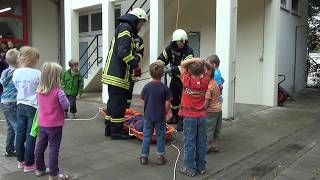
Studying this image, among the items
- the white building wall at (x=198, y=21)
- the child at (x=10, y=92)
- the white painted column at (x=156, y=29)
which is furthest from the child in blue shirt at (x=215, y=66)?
the white building wall at (x=198, y=21)

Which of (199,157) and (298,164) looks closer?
(199,157)

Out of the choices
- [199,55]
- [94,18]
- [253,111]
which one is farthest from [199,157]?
[94,18]

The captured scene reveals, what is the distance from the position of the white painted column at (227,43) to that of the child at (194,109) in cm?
362

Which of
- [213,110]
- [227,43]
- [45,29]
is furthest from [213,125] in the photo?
[45,29]

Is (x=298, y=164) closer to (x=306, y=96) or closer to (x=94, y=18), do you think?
(x=306, y=96)

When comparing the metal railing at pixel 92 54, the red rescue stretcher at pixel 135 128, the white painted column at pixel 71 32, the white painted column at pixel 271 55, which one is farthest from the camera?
the metal railing at pixel 92 54

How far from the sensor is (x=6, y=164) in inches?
208

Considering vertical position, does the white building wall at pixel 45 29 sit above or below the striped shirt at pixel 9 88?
above

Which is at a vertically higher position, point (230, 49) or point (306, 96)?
point (230, 49)

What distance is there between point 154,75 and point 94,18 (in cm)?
1099

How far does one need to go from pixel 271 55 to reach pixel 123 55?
5682 mm

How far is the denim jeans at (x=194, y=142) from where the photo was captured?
4891 mm

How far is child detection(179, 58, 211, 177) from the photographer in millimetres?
4859

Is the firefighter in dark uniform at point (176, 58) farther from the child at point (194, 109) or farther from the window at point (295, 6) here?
the window at point (295, 6)
